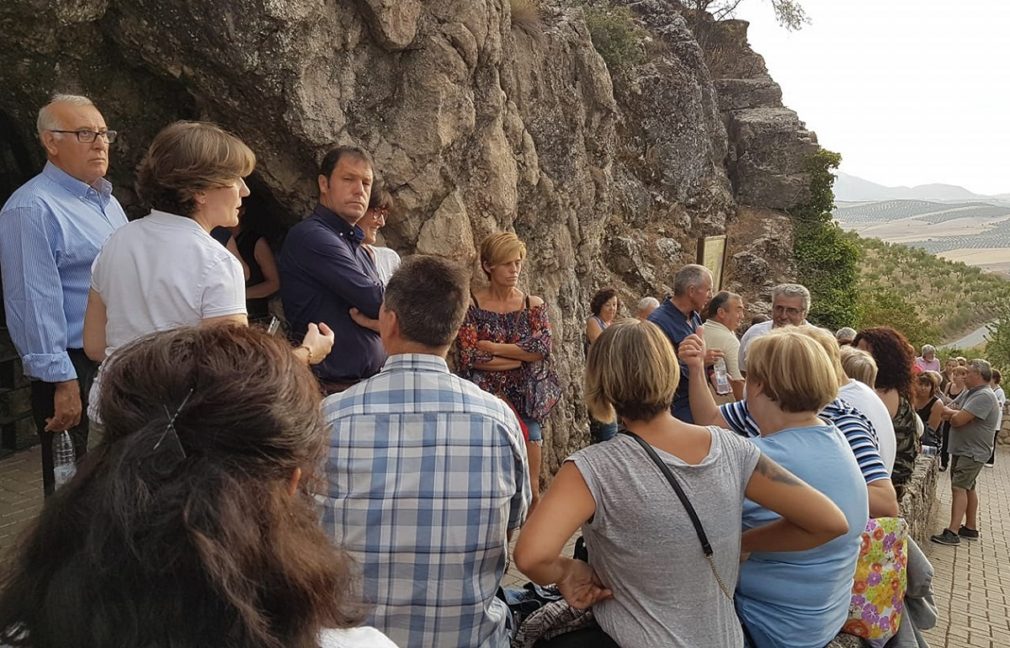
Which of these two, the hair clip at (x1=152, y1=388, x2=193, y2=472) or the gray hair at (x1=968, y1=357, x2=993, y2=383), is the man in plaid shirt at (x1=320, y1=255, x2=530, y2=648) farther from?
the gray hair at (x1=968, y1=357, x2=993, y2=383)

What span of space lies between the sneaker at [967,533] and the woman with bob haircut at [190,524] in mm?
10227

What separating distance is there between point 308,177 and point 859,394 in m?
4.10

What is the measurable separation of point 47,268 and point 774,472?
9.99 feet

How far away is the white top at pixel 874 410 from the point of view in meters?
3.44

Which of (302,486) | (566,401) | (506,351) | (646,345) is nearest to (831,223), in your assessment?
(566,401)

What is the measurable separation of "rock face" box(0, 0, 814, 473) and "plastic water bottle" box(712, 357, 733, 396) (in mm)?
2177

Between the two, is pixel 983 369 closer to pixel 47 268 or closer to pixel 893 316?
pixel 47 268

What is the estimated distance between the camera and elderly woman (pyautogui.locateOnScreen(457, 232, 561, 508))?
4.83 metres

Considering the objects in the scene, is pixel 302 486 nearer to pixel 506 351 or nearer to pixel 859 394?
pixel 859 394

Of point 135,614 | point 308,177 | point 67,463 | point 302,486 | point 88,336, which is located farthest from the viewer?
point 308,177

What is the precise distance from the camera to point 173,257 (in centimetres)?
255

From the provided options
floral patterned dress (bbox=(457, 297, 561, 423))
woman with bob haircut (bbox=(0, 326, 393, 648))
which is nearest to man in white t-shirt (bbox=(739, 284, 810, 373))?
floral patterned dress (bbox=(457, 297, 561, 423))

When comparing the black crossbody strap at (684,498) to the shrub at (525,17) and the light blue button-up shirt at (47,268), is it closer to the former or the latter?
the light blue button-up shirt at (47,268)

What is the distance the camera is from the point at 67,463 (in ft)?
9.91
